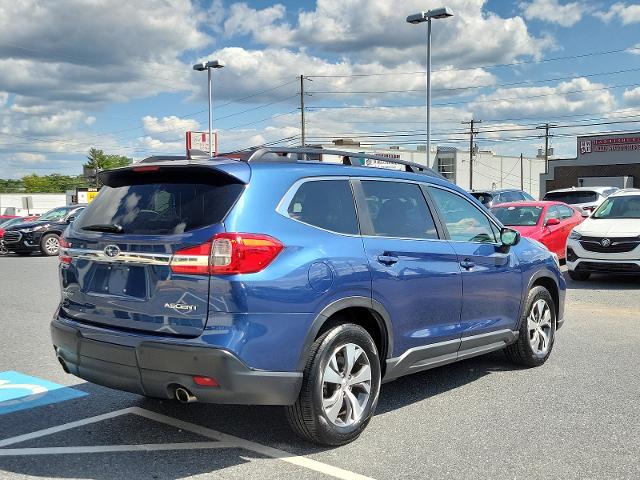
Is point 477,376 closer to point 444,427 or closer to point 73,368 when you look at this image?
point 444,427

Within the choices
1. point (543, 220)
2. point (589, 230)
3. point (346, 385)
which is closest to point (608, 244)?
point (589, 230)

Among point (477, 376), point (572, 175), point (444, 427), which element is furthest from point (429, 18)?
point (572, 175)

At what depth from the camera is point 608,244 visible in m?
11.6

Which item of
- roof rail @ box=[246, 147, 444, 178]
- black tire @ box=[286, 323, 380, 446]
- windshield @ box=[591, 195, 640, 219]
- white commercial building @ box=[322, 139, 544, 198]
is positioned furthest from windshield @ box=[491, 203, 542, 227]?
white commercial building @ box=[322, 139, 544, 198]

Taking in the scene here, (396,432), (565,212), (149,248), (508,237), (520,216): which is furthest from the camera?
(565,212)

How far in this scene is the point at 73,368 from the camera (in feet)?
14.0

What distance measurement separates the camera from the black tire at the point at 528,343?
604 cm

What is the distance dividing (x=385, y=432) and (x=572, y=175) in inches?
2084

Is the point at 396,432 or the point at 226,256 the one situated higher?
the point at 226,256

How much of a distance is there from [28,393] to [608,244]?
9.61 metres

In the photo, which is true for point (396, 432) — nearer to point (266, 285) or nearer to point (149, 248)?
point (266, 285)

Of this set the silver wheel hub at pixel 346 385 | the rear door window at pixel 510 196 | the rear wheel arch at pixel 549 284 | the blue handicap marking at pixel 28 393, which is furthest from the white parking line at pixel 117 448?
the rear door window at pixel 510 196

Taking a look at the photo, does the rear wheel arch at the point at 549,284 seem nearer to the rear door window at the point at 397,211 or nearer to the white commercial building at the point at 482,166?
the rear door window at the point at 397,211

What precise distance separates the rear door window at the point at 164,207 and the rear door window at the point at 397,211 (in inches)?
42.0
